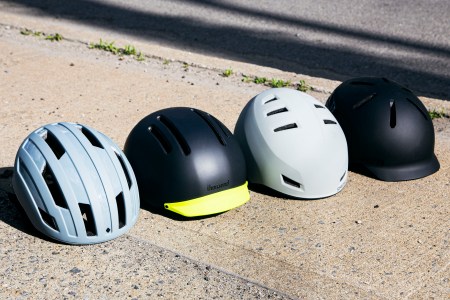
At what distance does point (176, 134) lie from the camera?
4770mm

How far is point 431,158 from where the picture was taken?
5.59 meters

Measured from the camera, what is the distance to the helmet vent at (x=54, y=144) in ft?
14.8

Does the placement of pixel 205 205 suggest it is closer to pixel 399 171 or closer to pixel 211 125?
pixel 211 125

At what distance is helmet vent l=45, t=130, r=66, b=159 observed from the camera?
4.50 m

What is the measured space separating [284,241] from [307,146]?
709 millimetres

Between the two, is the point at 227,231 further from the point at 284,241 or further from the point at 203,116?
the point at 203,116

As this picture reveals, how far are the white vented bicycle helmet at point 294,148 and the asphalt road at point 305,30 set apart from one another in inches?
111

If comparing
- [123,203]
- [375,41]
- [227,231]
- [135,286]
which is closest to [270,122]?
[227,231]

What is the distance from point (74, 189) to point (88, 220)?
0.20 m

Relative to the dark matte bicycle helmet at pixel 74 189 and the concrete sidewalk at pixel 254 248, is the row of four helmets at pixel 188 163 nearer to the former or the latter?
the dark matte bicycle helmet at pixel 74 189

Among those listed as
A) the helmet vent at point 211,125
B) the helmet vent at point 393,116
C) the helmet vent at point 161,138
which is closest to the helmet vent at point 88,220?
the helmet vent at point 161,138

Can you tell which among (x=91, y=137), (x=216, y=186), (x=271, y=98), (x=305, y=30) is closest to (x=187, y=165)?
(x=216, y=186)

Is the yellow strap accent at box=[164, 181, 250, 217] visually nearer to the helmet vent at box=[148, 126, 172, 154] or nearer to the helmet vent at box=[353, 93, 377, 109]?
the helmet vent at box=[148, 126, 172, 154]

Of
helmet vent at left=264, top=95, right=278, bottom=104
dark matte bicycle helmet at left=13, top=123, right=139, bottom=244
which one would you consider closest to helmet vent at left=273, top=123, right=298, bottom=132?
helmet vent at left=264, top=95, right=278, bottom=104
